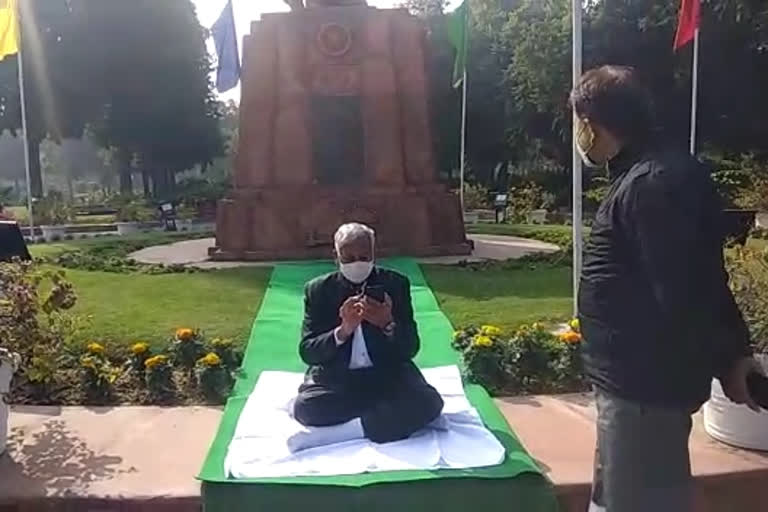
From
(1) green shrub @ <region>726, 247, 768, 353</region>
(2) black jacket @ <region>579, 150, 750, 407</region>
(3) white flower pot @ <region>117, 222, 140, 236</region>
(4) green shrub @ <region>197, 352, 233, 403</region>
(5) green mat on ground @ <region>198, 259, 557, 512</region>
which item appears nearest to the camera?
(2) black jacket @ <region>579, 150, 750, 407</region>

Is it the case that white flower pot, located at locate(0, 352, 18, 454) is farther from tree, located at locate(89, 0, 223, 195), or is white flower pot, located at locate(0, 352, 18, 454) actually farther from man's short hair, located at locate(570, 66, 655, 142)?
tree, located at locate(89, 0, 223, 195)

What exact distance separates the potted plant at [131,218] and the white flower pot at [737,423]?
63.3 feet

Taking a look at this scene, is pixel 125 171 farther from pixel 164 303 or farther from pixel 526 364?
pixel 526 364

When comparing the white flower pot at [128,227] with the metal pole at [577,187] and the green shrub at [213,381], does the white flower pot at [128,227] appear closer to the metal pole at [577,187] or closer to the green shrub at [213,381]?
the metal pole at [577,187]

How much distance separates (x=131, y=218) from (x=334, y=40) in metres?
13.2

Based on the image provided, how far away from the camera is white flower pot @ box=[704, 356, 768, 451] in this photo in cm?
406

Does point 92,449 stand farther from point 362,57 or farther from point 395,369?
point 362,57

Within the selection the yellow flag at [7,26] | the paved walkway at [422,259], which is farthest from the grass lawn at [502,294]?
the yellow flag at [7,26]

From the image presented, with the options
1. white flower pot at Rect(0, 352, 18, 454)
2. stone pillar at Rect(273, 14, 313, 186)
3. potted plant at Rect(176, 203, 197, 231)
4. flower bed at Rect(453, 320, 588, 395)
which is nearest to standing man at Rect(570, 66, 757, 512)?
flower bed at Rect(453, 320, 588, 395)

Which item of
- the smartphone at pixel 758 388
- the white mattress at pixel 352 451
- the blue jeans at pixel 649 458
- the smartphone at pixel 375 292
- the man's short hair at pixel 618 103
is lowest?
the white mattress at pixel 352 451

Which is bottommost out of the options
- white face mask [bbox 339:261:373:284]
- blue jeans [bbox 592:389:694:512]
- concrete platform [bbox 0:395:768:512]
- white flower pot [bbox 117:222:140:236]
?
white flower pot [bbox 117:222:140:236]

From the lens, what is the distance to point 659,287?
243cm

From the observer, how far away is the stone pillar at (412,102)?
13.1m

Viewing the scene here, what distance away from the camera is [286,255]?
40.9 ft
